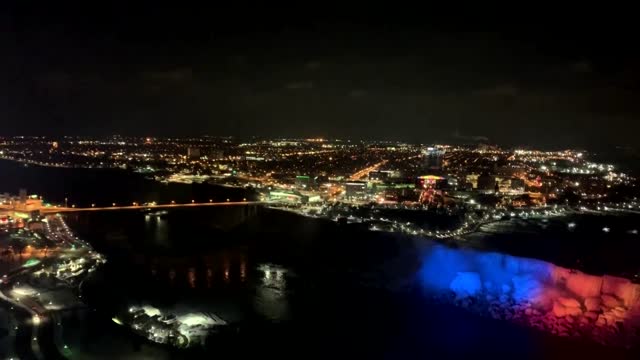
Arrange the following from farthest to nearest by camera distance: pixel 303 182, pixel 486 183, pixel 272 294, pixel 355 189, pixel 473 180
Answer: pixel 473 180, pixel 303 182, pixel 486 183, pixel 355 189, pixel 272 294

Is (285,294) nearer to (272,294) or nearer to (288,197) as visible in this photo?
(272,294)

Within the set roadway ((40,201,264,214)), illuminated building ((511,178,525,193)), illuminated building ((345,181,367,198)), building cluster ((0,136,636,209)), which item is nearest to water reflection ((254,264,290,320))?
roadway ((40,201,264,214))

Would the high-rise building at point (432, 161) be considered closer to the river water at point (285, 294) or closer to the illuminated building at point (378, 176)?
the illuminated building at point (378, 176)

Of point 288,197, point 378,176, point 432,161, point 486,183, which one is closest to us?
point 288,197

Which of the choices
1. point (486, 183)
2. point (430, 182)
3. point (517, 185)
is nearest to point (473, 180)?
point (486, 183)

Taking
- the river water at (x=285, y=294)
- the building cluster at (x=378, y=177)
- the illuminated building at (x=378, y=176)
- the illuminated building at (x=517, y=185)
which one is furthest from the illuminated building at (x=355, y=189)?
the illuminated building at (x=517, y=185)

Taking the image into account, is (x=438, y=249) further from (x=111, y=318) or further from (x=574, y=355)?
(x=111, y=318)

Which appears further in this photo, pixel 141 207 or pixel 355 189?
pixel 355 189

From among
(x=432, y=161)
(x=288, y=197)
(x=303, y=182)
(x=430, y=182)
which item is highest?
(x=432, y=161)
